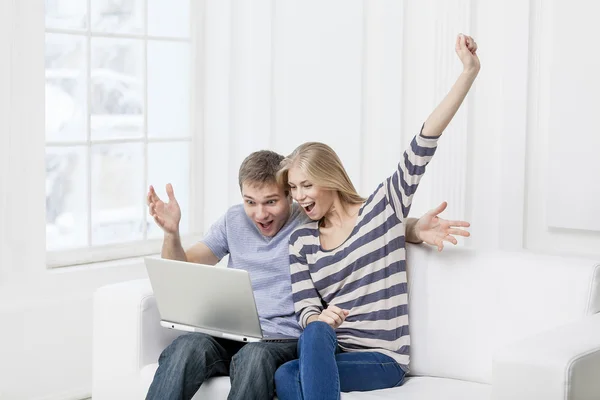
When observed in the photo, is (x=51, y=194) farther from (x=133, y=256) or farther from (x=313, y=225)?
(x=313, y=225)

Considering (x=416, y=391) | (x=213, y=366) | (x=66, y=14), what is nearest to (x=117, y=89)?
(x=66, y=14)

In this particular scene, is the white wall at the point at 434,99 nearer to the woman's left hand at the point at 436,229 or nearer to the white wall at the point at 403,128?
the white wall at the point at 403,128

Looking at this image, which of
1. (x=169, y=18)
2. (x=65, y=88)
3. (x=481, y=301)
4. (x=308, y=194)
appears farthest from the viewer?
(x=169, y=18)

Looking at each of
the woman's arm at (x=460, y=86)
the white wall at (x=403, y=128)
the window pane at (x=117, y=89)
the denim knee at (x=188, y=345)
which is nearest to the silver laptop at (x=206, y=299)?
the denim knee at (x=188, y=345)

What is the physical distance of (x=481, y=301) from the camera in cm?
243

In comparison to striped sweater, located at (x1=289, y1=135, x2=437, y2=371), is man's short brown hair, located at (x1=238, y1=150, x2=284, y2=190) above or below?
above

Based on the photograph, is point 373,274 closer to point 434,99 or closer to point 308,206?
point 308,206

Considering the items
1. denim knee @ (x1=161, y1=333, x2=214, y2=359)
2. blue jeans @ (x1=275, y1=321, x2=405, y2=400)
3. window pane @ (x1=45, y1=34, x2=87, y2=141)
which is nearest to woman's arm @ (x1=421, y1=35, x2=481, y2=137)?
blue jeans @ (x1=275, y1=321, x2=405, y2=400)

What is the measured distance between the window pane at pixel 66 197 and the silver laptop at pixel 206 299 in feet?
3.96

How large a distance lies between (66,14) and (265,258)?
1497mm

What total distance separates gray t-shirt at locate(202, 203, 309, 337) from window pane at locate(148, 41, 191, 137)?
1259 mm

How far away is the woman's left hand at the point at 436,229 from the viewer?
95.8 inches

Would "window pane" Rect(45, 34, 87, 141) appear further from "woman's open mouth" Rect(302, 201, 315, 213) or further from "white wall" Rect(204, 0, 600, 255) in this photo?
"woman's open mouth" Rect(302, 201, 315, 213)

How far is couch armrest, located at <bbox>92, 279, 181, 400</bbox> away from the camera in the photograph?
8.34 ft
